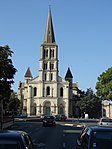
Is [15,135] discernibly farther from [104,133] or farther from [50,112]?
[50,112]

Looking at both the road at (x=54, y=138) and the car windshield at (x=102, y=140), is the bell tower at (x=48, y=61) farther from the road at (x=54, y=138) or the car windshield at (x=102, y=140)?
the car windshield at (x=102, y=140)

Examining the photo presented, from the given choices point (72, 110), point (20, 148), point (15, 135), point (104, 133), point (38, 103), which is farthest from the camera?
point (72, 110)

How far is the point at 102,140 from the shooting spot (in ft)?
35.2

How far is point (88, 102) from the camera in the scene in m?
119

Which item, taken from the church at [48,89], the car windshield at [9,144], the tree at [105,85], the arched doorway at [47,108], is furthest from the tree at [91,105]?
the car windshield at [9,144]

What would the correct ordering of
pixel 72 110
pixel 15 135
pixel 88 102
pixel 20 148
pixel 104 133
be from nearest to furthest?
1. pixel 20 148
2. pixel 15 135
3. pixel 104 133
4. pixel 88 102
5. pixel 72 110

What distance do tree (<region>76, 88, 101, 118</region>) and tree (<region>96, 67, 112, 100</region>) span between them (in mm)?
36783

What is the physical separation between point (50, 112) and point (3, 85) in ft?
294

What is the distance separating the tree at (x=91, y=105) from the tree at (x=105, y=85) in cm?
3678

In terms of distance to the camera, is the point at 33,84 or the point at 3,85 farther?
the point at 33,84

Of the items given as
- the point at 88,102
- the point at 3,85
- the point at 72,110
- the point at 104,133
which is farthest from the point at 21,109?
the point at 104,133

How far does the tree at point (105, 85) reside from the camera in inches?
3140

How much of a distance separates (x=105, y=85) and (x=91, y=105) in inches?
1535

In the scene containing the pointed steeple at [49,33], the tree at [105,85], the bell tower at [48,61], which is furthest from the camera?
the pointed steeple at [49,33]
